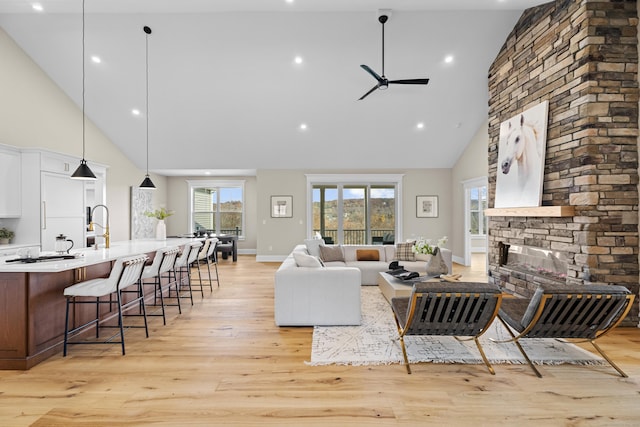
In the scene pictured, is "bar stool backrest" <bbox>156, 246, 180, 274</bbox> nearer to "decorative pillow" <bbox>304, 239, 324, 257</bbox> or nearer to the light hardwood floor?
the light hardwood floor

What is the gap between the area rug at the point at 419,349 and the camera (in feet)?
9.78

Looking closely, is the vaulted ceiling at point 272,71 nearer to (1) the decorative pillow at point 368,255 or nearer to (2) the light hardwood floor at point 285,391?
(1) the decorative pillow at point 368,255

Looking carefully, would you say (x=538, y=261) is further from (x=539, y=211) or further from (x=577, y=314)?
(x=577, y=314)

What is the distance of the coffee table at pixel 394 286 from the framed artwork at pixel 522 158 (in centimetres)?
184

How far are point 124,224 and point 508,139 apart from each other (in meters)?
8.55

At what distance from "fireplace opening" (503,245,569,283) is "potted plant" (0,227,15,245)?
767 cm

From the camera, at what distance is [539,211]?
4391 millimetres

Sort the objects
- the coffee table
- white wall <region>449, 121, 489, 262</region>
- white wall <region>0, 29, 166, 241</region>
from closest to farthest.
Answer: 1. the coffee table
2. white wall <region>0, 29, 166, 241</region>
3. white wall <region>449, 121, 489, 262</region>

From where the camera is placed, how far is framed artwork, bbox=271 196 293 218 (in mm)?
9359

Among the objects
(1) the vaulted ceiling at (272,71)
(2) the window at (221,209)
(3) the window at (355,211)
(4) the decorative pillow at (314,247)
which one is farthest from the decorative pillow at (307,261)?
(2) the window at (221,209)

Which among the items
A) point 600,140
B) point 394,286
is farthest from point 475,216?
point 394,286

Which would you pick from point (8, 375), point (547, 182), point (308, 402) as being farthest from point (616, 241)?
point (8, 375)

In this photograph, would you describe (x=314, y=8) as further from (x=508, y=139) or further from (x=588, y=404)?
(x=588, y=404)

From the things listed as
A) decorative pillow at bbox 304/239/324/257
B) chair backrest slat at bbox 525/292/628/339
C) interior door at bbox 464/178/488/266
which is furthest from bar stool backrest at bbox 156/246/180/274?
interior door at bbox 464/178/488/266
